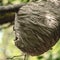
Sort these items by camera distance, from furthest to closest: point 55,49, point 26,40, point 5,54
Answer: point 5,54
point 55,49
point 26,40

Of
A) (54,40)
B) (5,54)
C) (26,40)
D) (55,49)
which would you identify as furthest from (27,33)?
(5,54)

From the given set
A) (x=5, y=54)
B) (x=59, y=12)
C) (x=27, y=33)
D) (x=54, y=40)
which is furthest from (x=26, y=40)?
(x=5, y=54)

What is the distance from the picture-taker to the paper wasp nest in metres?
2.12

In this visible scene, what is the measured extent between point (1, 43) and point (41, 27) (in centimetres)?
302

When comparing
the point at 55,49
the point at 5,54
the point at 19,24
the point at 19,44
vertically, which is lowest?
the point at 5,54

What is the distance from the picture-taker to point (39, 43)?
2.13 metres

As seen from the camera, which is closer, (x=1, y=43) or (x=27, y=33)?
(x=27, y=33)

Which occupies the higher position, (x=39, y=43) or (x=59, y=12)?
(x=59, y=12)

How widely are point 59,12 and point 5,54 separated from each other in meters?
2.85

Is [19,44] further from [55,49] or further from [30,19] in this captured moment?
[55,49]

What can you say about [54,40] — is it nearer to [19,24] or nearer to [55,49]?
[19,24]

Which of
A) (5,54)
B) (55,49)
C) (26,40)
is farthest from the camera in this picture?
(5,54)

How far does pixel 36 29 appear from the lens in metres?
2.15

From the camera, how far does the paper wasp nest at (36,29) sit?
212 centimetres
